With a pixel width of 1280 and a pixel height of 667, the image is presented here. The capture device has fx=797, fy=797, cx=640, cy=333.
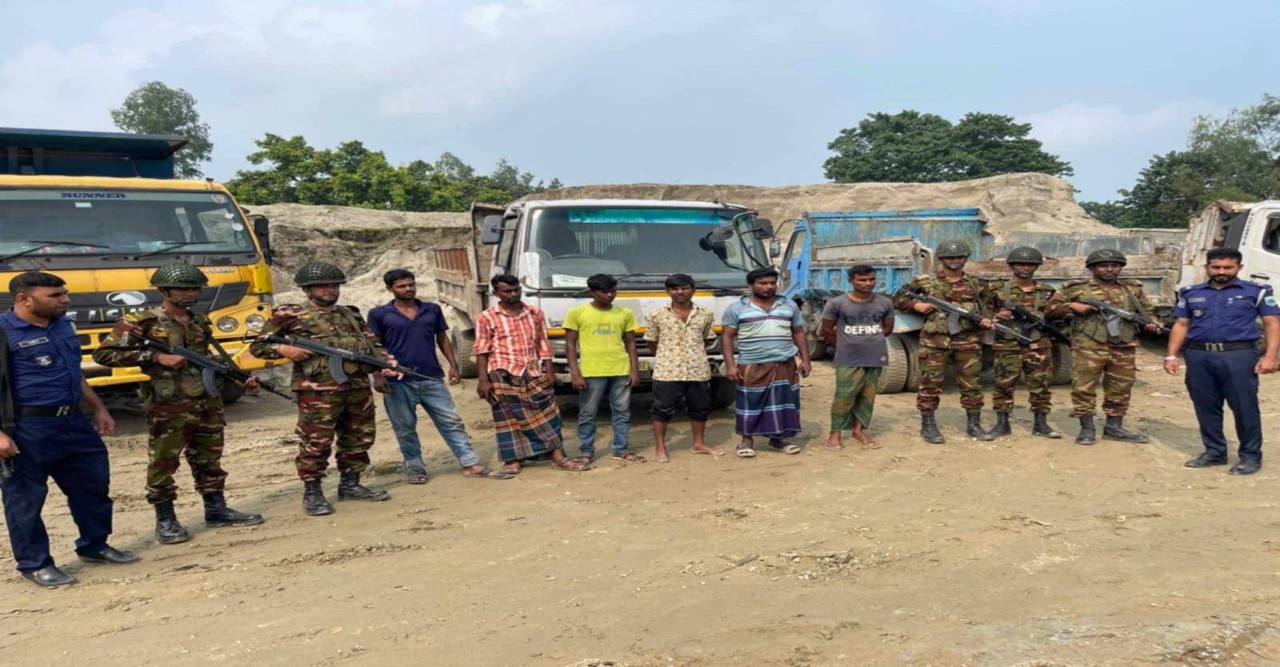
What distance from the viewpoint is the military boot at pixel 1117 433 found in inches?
229

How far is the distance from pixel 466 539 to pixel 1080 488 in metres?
3.55

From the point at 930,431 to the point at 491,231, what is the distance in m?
3.78

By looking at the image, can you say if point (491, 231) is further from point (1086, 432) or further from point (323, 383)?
point (1086, 432)

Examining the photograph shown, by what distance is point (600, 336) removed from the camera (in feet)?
17.9

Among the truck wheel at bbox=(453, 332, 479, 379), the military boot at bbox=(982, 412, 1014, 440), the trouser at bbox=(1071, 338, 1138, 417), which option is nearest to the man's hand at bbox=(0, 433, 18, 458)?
the truck wheel at bbox=(453, 332, 479, 379)

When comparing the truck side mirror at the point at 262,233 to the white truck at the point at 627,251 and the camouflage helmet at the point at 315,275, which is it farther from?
the camouflage helmet at the point at 315,275

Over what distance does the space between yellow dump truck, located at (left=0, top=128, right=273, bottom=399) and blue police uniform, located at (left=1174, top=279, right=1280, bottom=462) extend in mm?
7058

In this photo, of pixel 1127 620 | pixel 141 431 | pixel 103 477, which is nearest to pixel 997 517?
pixel 1127 620

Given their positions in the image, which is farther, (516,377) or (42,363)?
(516,377)

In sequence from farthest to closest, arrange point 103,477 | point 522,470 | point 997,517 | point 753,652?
1. point 522,470
2. point 997,517
3. point 103,477
4. point 753,652

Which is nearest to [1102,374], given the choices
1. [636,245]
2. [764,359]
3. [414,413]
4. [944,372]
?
[944,372]

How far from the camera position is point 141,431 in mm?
7145

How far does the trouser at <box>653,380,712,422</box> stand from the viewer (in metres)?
5.58

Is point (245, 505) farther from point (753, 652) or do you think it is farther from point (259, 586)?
point (753, 652)
